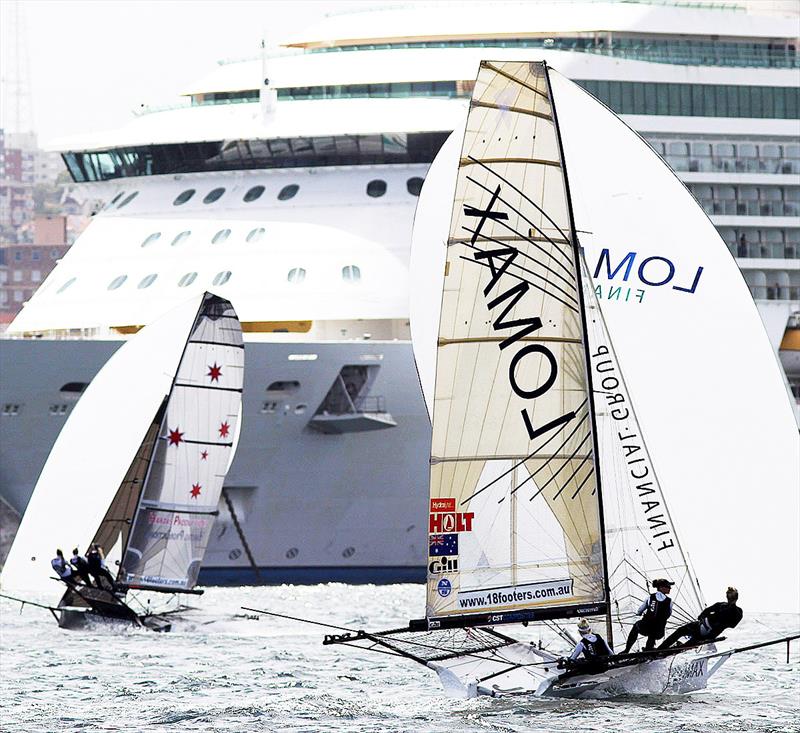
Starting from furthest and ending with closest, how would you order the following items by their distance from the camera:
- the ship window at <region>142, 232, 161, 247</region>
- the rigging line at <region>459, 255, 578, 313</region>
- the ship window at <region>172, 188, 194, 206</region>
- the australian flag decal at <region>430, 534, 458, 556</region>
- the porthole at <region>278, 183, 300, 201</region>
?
the ship window at <region>172, 188, 194, 206</region>, the ship window at <region>142, 232, 161, 247</region>, the porthole at <region>278, 183, 300, 201</region>, the rigging line at <region>459, 255, 578, 313</region>, the australian flag decal at <region>430, 534, 458, 556</region>

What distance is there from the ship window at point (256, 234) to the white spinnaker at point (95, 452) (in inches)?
264

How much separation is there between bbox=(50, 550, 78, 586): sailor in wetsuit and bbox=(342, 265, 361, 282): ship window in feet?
33.2

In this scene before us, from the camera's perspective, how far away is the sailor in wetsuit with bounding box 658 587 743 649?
58.4 feet

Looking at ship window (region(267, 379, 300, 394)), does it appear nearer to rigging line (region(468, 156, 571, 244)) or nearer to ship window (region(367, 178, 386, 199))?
ship window (region(367, 178, 386, 199))

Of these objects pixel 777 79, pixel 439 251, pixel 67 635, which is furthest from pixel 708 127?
pixel 439 251

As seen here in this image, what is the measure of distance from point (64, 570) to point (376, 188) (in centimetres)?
1239

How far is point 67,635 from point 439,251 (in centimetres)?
994

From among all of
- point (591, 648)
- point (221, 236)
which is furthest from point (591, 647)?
point (221, 236)

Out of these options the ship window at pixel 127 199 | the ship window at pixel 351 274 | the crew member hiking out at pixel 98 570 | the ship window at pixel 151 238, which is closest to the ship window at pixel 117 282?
the ship window at pixel 151 238

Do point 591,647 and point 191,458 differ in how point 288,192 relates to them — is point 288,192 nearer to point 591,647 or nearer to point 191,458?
point 191,458

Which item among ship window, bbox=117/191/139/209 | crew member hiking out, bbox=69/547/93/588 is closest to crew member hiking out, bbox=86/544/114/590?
crew member hiking out, bbox=69/547/93/588

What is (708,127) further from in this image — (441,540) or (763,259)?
(441,540)

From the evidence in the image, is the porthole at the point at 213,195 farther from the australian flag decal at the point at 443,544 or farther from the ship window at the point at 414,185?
the australian flag decal at the point at 443,544

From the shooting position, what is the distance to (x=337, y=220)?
120 ft
